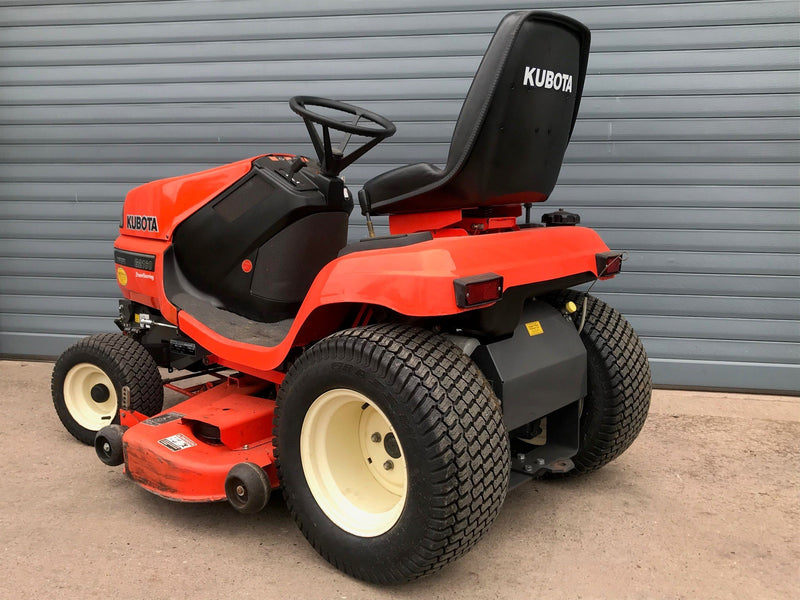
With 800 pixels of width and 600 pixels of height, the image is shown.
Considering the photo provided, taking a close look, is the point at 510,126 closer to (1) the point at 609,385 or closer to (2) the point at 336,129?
(2) the point at 336,129

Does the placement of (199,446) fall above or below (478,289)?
below

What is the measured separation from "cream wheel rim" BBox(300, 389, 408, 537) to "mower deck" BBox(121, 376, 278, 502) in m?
0.27

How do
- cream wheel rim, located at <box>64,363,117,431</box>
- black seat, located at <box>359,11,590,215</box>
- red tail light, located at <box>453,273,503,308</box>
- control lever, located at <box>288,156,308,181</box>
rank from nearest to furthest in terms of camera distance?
1. red tail light, located at <box>453,273,503,308</box>
2. black seat, located at <box>359,11,590,215</box>
3. control lever, located at <box>288,156,308,181</box>
4. cream wheel rim, located at <box>64,363,117,431</box>

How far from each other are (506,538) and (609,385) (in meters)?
0.75

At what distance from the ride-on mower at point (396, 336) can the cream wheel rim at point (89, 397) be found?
0.16 m

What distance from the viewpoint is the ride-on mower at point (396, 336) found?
2.23m

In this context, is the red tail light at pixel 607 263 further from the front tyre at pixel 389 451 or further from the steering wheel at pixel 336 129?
the steering wheel at pixel 336 129

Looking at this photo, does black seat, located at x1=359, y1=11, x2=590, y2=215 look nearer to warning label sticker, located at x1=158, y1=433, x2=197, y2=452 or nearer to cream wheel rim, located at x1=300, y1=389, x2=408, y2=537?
cream wheel rim, located at x1=300, y1=389, x2=408, y2=537

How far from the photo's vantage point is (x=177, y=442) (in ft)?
9.40

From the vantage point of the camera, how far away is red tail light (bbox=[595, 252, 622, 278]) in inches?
112

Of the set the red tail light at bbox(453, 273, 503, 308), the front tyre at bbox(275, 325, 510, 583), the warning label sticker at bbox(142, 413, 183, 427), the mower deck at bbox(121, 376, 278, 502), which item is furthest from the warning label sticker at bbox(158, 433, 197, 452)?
the red tail light at bbox(453, 273, 503, 308)

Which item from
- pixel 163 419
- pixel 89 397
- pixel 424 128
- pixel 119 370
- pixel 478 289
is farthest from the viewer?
pixel 424 128

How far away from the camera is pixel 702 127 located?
14.4 ft

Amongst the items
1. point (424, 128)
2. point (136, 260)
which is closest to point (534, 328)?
point (136, 260)
